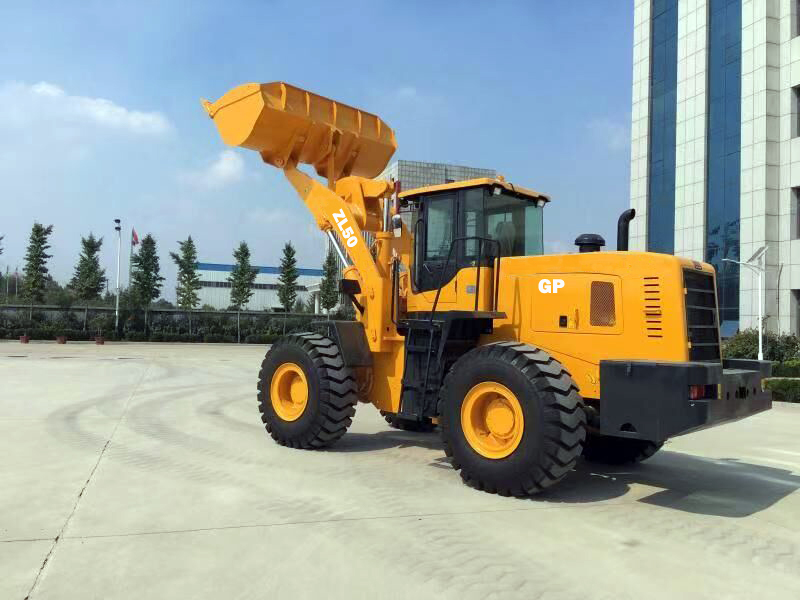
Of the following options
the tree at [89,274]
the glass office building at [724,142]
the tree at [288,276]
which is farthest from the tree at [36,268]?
the glass office building at [724,142]

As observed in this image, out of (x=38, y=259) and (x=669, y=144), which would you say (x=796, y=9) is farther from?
(x=38, y=259)

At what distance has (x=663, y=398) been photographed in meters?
5.20

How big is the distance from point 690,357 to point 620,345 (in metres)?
0.58

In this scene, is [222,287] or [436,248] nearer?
[436,248]

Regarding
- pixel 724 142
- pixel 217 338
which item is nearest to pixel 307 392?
pixel 724 142

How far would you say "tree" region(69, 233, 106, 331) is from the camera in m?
49.2

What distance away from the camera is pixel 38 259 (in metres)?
45.7

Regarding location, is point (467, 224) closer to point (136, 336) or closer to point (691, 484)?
point (691, 484)

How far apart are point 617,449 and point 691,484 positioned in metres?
0.83

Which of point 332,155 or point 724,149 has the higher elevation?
point 724,149

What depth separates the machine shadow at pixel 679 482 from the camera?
5848 mm

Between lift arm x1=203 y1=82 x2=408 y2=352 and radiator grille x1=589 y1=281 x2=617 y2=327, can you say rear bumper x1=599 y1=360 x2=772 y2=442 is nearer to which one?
radiator grille x1=589 y1=281 x2=617 y2=327

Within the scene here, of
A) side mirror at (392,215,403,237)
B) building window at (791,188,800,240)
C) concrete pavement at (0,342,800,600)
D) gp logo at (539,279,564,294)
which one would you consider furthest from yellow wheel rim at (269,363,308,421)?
building window at (791,188,800,240)

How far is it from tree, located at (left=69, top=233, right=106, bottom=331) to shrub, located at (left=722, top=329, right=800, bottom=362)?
1707 inches
